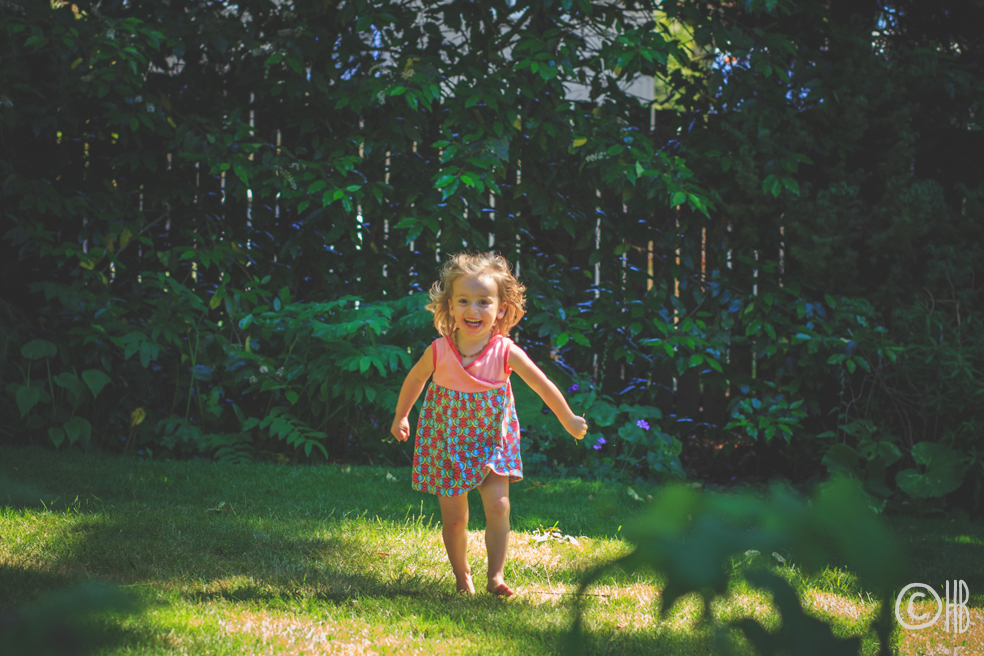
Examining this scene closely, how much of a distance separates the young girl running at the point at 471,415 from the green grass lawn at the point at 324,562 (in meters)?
0.20

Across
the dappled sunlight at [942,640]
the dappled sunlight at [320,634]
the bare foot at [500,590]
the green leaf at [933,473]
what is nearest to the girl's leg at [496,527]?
the bare foot at [500,590]

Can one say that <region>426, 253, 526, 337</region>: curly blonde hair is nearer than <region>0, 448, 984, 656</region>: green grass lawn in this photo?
Answer: No

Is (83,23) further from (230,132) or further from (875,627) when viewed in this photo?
(875,627)

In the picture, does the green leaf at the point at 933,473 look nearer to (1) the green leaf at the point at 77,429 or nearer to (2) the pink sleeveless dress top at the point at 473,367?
(2) the pink sleeveless dress top at the point at 473,367

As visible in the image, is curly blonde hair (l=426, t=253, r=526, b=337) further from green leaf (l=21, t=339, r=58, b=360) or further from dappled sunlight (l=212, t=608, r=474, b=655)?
green leaf (l=21, t=339, r=58, b=360)

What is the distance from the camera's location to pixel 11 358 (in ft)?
13.9

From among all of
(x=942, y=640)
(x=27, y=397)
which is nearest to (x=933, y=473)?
(x=942, y=640)

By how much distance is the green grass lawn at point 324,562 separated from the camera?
6.58 feet

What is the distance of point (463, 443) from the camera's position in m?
2.48

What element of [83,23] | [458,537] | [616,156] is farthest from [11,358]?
[616,156]

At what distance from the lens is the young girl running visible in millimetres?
2434

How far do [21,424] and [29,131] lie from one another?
1887mm

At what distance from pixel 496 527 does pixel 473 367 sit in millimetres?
522

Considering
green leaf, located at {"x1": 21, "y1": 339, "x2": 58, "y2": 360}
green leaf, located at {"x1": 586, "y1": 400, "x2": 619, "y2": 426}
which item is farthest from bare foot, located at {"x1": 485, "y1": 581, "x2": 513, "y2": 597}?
green leaf, located at {"x1": 21, "y1": 339, "x2": 58, "y2": 360}
